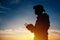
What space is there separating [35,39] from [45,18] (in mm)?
471

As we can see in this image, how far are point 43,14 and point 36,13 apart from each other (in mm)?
143

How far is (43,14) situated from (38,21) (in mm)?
185

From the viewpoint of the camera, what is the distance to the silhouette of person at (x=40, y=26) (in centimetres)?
1057

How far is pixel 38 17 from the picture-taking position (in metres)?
10.6

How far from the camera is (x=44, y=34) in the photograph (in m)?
10.6

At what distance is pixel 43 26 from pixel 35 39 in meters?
0.31

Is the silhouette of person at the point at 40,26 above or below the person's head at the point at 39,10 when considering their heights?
below

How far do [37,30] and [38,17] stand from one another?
262 mm

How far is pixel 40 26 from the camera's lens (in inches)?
417

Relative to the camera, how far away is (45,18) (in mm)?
10672

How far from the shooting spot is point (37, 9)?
Answer: 10.7 meters

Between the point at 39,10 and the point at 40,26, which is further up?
the point at 39,10

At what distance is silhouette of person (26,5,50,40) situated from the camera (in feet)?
34.7

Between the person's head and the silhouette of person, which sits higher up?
the person's head
